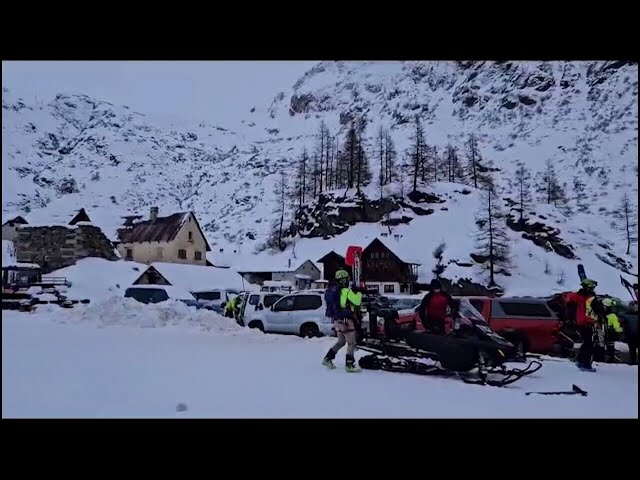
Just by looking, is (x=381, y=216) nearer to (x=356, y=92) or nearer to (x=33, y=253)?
(x=356, y=92)

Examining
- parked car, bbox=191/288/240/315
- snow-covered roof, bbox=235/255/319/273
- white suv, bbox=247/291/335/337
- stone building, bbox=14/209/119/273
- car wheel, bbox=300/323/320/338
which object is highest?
stone building, bbox=14/209/119/273

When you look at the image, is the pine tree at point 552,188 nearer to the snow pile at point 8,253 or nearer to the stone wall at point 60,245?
the stone wall at point 60,245

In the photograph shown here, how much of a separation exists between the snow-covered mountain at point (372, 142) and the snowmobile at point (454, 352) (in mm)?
597

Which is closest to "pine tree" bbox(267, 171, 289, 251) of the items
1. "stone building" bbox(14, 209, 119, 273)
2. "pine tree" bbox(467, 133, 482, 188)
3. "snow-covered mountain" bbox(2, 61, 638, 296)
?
"snow-covered mountain" bbox(2, 61, 638, 296)

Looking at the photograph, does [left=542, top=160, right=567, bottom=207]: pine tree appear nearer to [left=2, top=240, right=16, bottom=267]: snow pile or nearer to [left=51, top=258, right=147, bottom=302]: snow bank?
[left=51, top=258, right=147, bottom=302]: snow bank

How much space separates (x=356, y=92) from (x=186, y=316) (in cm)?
271

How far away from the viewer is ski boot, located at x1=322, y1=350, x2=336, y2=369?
5.35m

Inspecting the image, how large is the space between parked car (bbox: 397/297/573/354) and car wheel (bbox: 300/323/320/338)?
1254mm

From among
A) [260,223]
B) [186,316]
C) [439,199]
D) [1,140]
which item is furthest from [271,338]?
[1,140]

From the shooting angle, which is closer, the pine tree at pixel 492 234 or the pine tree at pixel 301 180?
the pine tree at pixel 492 234

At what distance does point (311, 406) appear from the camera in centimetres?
467

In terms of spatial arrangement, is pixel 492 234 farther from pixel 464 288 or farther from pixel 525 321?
pixel 525 321

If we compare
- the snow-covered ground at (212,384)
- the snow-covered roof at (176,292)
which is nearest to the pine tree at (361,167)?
the snow-covered ground at (212,384)

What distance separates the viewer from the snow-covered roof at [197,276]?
590 centimetres
